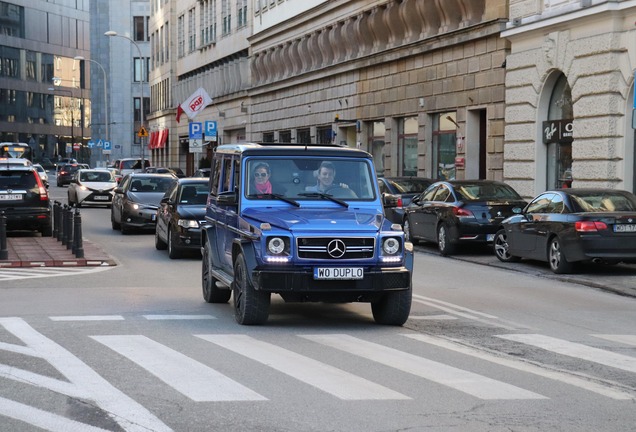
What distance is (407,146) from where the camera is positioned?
42750 mm

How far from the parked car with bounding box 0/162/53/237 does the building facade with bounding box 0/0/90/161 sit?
324 ft

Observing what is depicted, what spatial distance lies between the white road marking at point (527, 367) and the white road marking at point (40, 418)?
3783 millimetres

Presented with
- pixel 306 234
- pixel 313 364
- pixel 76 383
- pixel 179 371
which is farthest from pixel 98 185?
pixel 76 383

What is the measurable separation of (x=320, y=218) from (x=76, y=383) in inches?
156

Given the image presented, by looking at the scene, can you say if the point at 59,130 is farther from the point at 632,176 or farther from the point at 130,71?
the point at 632,176

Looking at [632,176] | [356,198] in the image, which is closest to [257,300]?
[356,198]

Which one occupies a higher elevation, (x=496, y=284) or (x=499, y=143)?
(x=499, y=143)

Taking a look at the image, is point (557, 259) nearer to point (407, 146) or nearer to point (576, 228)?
point (576, 228)

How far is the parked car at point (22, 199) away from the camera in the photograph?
87.1 ft

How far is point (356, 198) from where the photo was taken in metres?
13.2

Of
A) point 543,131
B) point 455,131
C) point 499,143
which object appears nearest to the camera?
point 543,131

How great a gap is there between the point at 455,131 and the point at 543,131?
626cm

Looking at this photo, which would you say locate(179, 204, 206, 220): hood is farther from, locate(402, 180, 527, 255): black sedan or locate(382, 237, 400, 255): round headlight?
locate(382, 237, 400, 255): round headlight

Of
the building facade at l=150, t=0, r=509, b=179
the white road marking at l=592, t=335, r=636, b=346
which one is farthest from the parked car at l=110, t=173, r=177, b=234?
the white road marking at l=592, t=335, r=636, b=346
